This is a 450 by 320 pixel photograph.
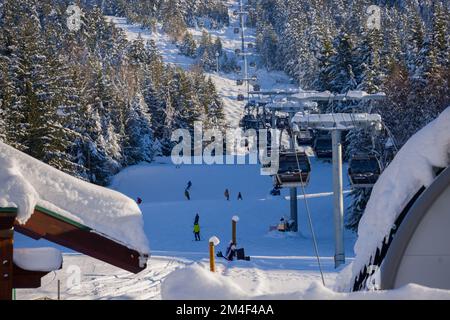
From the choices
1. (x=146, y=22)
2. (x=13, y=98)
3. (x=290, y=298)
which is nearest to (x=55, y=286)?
(x=290, y=298)

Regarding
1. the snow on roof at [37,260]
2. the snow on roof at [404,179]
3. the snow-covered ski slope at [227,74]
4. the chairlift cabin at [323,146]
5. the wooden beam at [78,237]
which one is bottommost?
the snow-covered ski slope at [227,74]

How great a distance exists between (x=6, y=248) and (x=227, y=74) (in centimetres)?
11170

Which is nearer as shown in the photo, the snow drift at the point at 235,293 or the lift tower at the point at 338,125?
the snow drift at the point at 235,293

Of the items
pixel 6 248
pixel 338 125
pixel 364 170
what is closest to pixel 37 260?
pixel 6 248

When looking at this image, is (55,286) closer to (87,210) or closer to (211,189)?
(87,210)

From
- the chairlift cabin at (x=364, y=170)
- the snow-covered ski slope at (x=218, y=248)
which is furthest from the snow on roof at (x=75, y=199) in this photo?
the chairlift cabin at (x=364, y=170)

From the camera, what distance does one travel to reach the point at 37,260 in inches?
225

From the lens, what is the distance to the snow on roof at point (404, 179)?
196 inches

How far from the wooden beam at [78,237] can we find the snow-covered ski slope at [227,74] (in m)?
72.1

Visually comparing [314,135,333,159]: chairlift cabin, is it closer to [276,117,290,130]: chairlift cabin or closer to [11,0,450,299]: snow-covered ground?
[11,0,450,299]: snow-covered ground

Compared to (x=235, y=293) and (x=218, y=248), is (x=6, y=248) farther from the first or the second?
(x=218, y=248)

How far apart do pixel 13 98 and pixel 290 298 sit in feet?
98.6

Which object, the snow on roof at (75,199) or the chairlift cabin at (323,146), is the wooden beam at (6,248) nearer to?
the snow on roof at (75,199)
